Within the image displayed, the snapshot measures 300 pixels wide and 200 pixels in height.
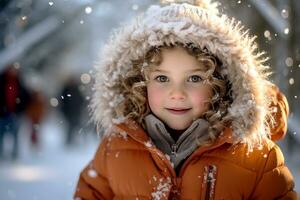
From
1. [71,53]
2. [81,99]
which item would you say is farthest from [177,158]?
[71,53]

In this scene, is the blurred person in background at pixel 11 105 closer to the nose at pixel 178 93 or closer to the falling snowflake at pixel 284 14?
the falling snowflake at pixel 284 14

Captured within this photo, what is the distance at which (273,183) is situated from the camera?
2.90 meters

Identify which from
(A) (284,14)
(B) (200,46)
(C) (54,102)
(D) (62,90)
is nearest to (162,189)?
(B) (200,46)

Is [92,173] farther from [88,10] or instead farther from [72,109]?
[88,10]

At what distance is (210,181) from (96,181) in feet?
1.81

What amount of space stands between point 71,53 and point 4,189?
55.2 ft

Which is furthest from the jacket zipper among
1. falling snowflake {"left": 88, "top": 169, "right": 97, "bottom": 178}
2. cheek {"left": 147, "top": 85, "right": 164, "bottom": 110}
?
falling snowflake {"left": 88, "top": 169, "right": 97, "bottom": 178}

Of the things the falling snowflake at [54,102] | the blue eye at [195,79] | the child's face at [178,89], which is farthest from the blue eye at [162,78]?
the falling snowflake at [54,102]

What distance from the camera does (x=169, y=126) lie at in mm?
3082

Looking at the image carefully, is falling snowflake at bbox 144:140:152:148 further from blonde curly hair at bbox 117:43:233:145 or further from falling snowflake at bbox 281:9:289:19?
falling snowflake at bbox 281:9:289:19

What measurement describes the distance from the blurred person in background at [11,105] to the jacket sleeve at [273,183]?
27.9ft

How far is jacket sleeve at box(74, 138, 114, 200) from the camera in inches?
122

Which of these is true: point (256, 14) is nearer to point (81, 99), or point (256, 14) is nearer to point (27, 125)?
point (81, 99)

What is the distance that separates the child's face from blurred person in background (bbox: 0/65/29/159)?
8260 millimetres
